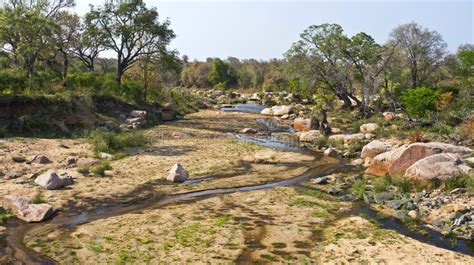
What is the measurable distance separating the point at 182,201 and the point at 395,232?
687 cm

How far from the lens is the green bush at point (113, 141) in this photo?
20.2m

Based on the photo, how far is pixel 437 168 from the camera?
1468cm

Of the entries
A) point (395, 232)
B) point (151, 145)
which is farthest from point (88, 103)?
point (395, 232)

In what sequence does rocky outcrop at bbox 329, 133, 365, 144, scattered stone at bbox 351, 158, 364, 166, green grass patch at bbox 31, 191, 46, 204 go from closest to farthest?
green grass patch at bbox 31, 191, 46, 204 → scattered stone at bbox 351, 158, 364, 166 → rocky outcrop at bbox 329, 133, 365, 144

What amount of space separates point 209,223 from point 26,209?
5.41 m

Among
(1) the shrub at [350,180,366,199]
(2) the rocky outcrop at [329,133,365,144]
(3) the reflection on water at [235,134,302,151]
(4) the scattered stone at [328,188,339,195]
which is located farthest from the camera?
(2) the rocky outcrop at [329,133,365,144]

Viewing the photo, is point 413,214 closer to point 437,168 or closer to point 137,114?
point 437,168

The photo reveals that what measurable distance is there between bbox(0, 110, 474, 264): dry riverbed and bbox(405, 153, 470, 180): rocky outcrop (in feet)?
11.1

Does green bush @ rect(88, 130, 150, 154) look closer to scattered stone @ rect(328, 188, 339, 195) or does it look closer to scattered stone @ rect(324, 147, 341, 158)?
scattered stone @ rect(324, 147, 341, 158)

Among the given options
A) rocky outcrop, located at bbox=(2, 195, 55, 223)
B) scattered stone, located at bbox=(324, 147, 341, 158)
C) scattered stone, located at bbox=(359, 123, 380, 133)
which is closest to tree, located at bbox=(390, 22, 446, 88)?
scattered stone, located at bbox=(359, 123, 380, 133)

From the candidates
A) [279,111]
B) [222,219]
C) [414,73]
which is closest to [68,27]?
[279,111]

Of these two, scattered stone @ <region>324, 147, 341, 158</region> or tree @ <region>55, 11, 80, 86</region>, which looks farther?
tree @ <region>55, 11, 80, 86</region>

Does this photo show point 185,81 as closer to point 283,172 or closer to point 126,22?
point 126,22

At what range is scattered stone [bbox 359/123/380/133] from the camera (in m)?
29.6
